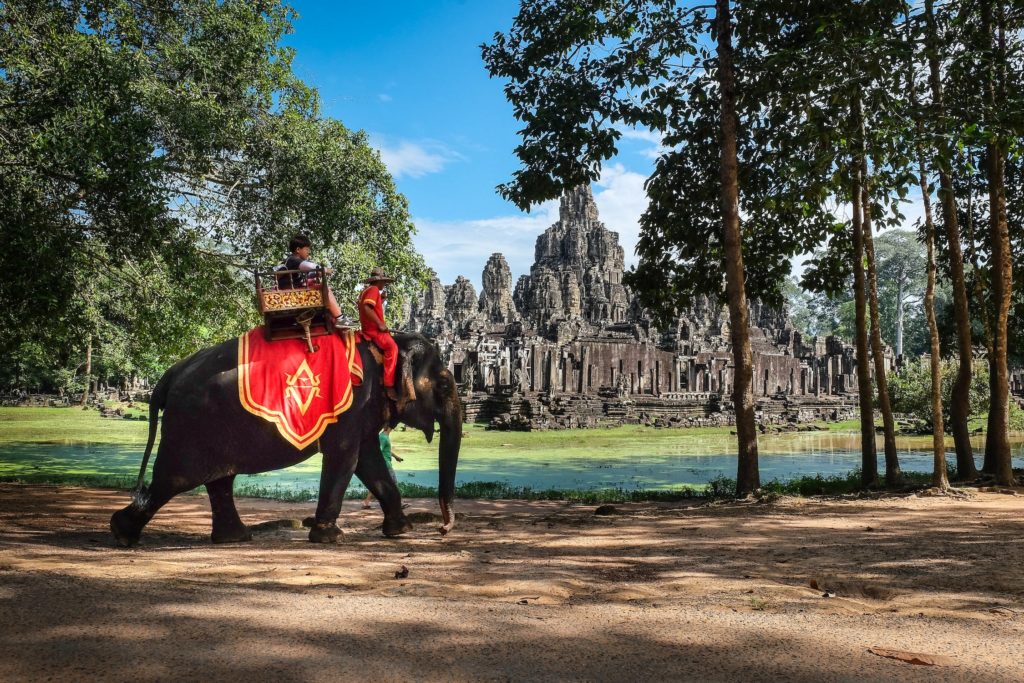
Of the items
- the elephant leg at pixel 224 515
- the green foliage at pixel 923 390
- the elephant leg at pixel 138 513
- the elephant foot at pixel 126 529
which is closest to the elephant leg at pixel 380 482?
the elephant leg at pixel 224 515

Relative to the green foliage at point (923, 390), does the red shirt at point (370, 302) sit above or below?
above

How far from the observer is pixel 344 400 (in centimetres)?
616

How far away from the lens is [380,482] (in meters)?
6.72

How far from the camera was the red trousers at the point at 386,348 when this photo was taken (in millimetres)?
6453

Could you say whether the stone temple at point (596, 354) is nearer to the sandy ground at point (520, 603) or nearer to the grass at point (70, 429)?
the grass at point (70, 429)

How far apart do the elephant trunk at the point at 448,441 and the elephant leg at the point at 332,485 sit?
87cm

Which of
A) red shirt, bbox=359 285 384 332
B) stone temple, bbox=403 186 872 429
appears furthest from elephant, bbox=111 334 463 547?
stone temple, bbox=403 186 872 429

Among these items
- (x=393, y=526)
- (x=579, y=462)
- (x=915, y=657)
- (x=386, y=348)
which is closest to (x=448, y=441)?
(x=393, y=526)

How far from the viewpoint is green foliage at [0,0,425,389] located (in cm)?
899

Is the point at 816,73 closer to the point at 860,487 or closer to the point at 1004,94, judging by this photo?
the point at 1004,94

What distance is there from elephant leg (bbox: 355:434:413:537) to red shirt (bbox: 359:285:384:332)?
0.97 meters

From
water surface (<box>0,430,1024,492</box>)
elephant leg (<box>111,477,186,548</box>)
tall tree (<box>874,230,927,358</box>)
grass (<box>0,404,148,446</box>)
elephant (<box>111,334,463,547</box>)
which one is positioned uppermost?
tall tree (<box>874,230,927,358</box>)

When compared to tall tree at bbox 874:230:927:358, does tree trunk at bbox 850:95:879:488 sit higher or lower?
lower

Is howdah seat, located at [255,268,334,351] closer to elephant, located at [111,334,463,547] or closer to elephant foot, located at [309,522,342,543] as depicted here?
elephant, located at [111,334,463,547]
